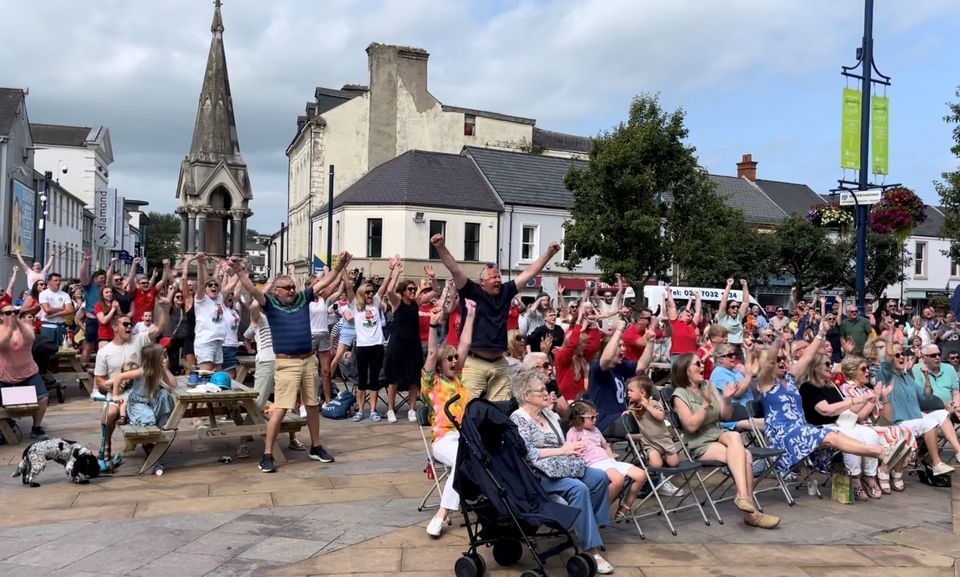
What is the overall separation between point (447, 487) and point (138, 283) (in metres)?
9.11

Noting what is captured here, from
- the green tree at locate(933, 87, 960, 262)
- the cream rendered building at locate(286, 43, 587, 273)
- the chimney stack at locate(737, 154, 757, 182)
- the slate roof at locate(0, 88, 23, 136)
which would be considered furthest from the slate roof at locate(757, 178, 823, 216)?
the slate roof at locate(0, 88, 23, 136)

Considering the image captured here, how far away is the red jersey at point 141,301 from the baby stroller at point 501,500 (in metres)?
9.16

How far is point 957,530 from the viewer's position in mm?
6500

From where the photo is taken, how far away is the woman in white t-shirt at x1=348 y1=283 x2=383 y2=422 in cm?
1119

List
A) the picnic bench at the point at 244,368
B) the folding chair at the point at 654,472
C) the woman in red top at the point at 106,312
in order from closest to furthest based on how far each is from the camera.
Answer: the folding chair at the point at 654,472 → the picnic bench at the point at 244,368 → the woman in red top at the point at 106,312

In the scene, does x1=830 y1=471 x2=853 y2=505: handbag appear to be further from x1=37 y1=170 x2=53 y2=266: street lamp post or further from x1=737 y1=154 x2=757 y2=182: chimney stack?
x1=737 y1=154 x2=757 y2=182: chimney stack

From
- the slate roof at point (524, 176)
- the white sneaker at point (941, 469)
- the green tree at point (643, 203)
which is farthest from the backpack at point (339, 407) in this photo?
the slate roof at point (524, 176)

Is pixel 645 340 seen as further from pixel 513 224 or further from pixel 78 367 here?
pixel 513 224

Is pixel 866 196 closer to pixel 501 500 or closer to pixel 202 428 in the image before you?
pixel 501 500

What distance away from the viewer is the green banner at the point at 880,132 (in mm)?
13719

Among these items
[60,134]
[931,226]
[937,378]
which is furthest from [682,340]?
[60,134]

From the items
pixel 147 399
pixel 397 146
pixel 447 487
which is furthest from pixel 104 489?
pixel 397 146

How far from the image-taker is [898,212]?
15008 millimetres

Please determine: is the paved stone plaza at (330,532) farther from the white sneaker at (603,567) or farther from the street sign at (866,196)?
the street sign at (866,196)
